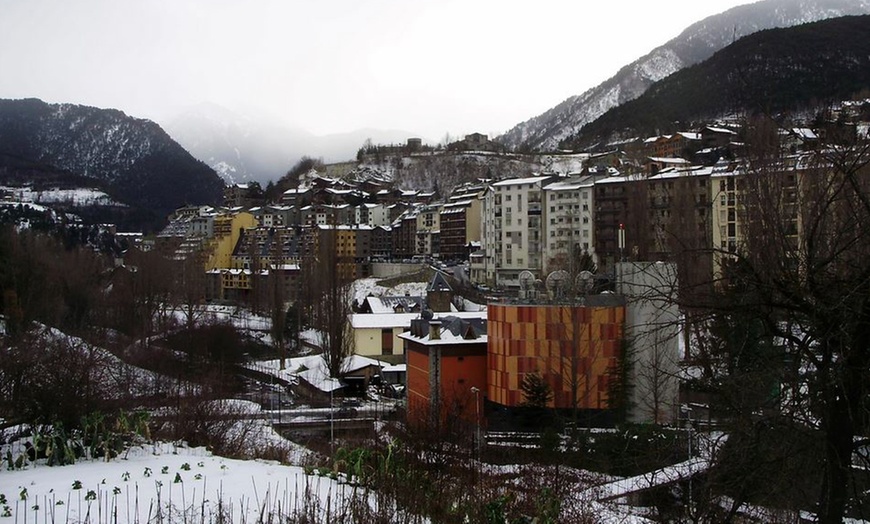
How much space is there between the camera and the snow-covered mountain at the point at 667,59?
454 ft

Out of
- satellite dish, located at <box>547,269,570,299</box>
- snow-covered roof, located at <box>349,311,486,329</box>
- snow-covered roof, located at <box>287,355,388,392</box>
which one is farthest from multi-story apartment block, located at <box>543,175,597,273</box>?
satellite dish, located at <box>547,269,570,299</box>

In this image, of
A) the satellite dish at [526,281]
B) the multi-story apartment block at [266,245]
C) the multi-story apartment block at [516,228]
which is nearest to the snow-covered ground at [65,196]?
the multi-story apartment block at [266,245]

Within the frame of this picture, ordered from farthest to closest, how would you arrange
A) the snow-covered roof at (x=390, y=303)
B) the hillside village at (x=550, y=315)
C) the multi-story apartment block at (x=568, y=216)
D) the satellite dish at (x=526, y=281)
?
the multi-story apartment block at (x=568, y=216), the snow-covered roof at (x=390, y=303), the satellite dish at (x=526, y=281), the hillside village at (x=550, y=315)

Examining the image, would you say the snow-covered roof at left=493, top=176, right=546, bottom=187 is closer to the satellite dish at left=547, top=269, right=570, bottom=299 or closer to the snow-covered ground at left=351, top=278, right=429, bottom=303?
the snow-covered ground at left=351, top=278, right=429, bottom=303

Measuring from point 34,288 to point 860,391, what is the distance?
32816 millimetres

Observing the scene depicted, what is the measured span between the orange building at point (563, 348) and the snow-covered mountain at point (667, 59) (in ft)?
358

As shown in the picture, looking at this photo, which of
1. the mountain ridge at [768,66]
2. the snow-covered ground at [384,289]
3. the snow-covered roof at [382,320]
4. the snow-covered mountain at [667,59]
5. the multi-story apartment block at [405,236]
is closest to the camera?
the snow-covered roof at [382,320]

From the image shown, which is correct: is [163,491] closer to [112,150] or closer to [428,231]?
[428,231]

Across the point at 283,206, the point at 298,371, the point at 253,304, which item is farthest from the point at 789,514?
the point at 283,206

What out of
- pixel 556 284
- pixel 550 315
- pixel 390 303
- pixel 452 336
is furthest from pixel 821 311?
pixel 390 303

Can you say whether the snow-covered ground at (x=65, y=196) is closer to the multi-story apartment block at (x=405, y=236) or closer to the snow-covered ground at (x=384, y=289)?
the multi-story apartment block at (x=405, y=236)

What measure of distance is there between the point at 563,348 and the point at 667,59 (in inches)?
5876

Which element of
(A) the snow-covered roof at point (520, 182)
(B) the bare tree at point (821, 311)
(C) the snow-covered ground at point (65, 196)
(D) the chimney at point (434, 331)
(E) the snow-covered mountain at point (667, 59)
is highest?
(E) the snow-covered mountain at point (667, 59)

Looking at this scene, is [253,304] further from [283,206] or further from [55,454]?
[55,454]
